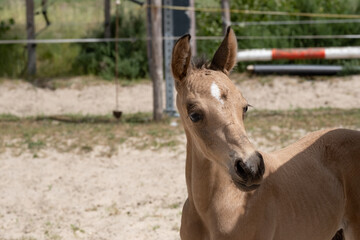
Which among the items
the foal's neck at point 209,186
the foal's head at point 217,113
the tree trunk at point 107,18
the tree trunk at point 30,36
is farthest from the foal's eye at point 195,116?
the tree trunk at point 107,18

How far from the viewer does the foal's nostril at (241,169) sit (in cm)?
262

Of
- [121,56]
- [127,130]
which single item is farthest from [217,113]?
[121,56]

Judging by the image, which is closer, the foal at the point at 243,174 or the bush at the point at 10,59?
the foal at the point at 243,174

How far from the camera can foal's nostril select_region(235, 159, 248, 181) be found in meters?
2.62

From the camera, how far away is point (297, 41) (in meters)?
13.9

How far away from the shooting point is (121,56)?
1398cm

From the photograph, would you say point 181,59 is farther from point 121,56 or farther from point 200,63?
point 121,56

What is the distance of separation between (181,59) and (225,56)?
28 cm

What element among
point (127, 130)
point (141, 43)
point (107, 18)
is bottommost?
point (127, 130)

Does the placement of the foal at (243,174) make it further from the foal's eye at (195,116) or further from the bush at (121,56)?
the bush at (121,56)

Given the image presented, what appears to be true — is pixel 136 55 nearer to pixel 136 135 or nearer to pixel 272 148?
pixel 136 135

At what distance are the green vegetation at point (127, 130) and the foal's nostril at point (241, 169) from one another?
201 inches

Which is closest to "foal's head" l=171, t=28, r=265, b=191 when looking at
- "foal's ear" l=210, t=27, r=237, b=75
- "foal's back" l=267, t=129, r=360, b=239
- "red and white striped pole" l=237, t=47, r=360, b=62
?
"foal's ear" l=210, t=27, r=237, b=75

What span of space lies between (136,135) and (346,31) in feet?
24.5
